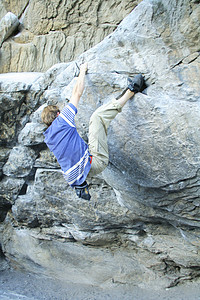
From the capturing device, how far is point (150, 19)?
305 centimetres

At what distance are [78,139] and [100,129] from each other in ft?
0.82

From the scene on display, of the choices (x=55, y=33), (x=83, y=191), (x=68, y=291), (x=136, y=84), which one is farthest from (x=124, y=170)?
(x=55, y=33)

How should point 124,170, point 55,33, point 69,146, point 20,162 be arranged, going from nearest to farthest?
point 69,146 < point 124,170 < point 20,162 < point 55,33

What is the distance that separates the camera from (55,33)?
553cm

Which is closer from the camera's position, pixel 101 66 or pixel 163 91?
pixel 163 91

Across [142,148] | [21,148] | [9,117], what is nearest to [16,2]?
[9,117]

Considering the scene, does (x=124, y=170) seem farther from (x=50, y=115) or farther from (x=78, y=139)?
(x=50, y=115)

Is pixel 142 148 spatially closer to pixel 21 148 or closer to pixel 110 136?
pixel 110 136

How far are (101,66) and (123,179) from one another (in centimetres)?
138

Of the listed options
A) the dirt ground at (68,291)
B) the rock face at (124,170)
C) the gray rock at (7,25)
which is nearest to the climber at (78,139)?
the rock face at (124,170)

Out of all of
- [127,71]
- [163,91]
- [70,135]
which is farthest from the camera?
[127,71]

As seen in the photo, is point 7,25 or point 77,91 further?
point 7,25

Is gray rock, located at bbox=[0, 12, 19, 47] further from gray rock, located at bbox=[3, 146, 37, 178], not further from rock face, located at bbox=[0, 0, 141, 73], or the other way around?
gray rock, located at bbox=[3, 146, 37, 178]

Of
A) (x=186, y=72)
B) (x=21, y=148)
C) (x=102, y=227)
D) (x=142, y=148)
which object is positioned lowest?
(x=102, y=227)
